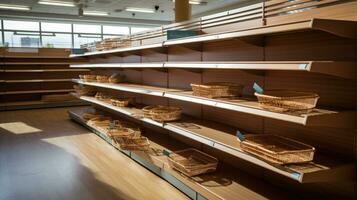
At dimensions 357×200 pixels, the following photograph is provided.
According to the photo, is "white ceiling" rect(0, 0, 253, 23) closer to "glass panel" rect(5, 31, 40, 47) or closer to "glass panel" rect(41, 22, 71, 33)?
"glass panel" rect(5, 31, 40, 47)

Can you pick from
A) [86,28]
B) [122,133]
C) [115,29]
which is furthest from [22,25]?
[122,133]

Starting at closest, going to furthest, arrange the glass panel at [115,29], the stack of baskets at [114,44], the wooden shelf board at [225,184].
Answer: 1. the wooden shelf board at [225,184]
2. the stack of baskets at [114,44]
3. the glass panel at [115,29]

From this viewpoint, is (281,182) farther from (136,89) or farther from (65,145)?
(65,145)

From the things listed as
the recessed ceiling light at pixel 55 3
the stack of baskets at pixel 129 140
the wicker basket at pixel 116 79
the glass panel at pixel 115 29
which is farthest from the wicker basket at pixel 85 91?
the glass panel at pixel 115 29

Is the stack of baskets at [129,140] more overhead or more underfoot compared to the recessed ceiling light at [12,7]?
more underfoot

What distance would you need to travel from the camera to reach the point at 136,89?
4.38 meters

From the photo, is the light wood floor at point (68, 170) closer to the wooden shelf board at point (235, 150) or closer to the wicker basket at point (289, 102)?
the wooden shelf board at point (235, 150)

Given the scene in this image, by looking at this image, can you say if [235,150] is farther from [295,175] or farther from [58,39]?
[58,39]

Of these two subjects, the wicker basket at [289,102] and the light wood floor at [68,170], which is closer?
the wicker basket at [289,102]

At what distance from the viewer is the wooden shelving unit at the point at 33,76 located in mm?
9266

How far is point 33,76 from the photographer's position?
32.1 feet

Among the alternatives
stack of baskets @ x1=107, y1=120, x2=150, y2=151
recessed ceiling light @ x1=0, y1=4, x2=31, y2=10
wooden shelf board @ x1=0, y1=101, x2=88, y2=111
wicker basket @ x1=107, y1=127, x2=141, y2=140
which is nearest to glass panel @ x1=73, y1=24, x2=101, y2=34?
recessed ceiling light @ x1=0, y1=4, x2=31, y2=10

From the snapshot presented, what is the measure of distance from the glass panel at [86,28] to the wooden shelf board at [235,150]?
978 centimetres

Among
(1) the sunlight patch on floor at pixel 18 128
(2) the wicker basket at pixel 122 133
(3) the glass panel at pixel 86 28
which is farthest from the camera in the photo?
(3) the glass panel at pixel 86 28
